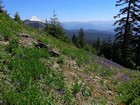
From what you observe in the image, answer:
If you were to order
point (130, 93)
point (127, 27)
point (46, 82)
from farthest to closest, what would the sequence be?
1. point (127, 27)
2. point (130, 93)
3. point (46, 82)

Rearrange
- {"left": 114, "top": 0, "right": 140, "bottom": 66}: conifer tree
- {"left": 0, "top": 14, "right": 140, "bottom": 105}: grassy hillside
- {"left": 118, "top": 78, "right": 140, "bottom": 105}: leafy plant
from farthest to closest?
1. {"left": 114, "top": 0, "right": 140, "bottom": 66}: conifer tree
2. {"left": 118, "top": 78, "right": 140, "bottom": 105}: leafy plant
3. {"left": 0, "top": 14, "right": 140, "bottom": 105}: grassy hillside

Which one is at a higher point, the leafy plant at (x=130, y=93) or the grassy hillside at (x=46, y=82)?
the grassy hillside at (x=46, y=82)

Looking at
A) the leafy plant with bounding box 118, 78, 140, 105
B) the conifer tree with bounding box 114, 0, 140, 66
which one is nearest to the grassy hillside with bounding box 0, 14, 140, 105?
the leafy plant with bounding box 118, 78, 140, 105

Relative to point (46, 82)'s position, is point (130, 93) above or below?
below

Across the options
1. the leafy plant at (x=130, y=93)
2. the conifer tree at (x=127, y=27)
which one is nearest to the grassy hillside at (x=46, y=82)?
the leafy plant at (x=130, y=93)

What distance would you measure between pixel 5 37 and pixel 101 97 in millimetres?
4950

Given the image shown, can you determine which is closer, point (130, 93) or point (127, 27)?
point (130, 93)

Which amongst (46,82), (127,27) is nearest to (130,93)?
(46,82)

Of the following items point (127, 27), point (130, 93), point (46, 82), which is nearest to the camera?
point (46, 82)

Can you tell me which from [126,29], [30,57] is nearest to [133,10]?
[126,29]

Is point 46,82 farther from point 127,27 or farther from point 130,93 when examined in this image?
point 127,27

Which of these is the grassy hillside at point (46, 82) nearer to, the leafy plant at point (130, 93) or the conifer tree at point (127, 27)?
the leafy plant at point (130, 93)

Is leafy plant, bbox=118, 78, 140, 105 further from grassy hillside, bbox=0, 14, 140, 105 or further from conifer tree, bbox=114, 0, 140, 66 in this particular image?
conifer tree, bbox=114, 0, 140, 66

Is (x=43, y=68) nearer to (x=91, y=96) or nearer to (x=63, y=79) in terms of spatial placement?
(x=63, y=79)
